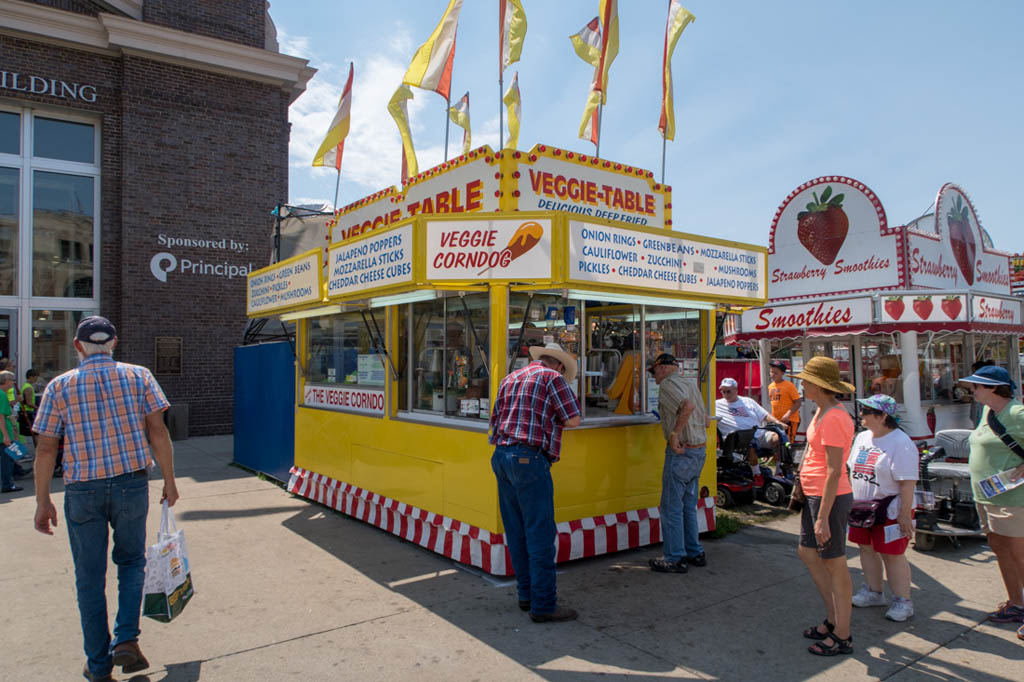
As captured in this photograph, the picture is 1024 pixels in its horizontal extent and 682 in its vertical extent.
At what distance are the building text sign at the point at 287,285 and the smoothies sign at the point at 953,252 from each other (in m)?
10.8

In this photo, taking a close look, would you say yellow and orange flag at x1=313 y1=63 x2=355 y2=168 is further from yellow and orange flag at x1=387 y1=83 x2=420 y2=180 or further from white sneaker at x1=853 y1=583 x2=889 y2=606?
white sneaker at x1=853 y1=583 x2=889 y2=606

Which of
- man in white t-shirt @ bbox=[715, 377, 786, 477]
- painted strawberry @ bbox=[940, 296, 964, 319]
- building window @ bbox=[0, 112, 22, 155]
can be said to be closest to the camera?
man in white t-shirt @ bbox=[715, 377, 786, 477]

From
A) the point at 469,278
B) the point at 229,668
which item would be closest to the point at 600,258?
the point at 469,278

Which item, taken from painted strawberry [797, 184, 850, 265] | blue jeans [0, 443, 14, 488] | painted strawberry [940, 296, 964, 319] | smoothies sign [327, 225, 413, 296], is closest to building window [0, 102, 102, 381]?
blue jeans [0, 443, 14, 488]

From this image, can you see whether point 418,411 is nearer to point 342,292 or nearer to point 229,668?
point 342,292

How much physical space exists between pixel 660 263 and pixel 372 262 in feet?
8.00

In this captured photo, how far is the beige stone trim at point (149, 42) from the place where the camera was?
42.7 ft

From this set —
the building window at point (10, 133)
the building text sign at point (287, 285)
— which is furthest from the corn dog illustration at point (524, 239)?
the building window at point (10, 133)

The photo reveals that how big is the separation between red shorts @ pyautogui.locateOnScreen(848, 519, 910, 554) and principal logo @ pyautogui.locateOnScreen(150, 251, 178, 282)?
45.3 feet

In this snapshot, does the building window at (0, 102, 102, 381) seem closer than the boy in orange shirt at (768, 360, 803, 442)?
No

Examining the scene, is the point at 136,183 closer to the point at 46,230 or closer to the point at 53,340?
the point at 46,230

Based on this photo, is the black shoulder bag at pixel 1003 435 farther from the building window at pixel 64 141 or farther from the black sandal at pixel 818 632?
the building window at pixel 64 141

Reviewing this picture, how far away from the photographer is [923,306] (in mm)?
11000

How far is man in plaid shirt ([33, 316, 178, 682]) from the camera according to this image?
3596 millimetres
